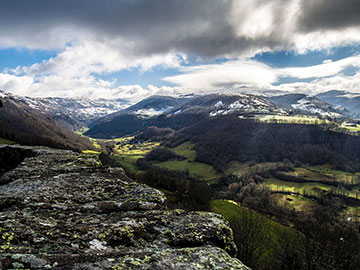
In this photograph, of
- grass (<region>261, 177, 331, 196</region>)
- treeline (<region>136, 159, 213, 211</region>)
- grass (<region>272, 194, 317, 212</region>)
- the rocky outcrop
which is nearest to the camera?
the rocky outcrop

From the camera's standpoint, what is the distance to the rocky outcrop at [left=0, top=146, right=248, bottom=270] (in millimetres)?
4344

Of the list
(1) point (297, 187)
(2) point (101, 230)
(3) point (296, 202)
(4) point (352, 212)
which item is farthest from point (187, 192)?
(1) point (297, 187)

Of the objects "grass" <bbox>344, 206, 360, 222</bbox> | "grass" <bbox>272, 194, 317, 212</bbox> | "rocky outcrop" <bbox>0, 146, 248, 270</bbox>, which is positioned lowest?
"grass" <bbox>344, 206, 360, 222</bbox>

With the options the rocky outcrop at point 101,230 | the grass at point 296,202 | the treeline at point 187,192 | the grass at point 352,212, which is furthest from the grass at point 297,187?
the rocky outcrop at point 101,230

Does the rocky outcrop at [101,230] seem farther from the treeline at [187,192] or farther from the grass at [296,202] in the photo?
the grass at [296,202]

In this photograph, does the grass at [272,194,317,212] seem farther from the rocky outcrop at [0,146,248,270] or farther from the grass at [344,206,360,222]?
the rocky outcrop at [0,146,248,270]

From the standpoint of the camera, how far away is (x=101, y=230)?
18.8 ft

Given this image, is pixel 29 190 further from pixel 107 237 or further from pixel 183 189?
pixel 183 189

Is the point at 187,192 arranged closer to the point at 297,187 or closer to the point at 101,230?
the point at 101,230

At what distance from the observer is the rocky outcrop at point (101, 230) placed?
4.34m

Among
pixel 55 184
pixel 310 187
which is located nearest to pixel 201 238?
pixel 55 184

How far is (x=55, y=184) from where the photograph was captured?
9430 mm

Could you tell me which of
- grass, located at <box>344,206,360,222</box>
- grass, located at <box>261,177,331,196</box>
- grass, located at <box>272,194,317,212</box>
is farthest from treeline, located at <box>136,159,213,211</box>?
grass, located at <box>261,177,331,196</box>

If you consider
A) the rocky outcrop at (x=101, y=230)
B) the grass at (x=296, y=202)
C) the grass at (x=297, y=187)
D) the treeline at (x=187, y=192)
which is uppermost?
the rocky outcrop at (x=101, y=230)
